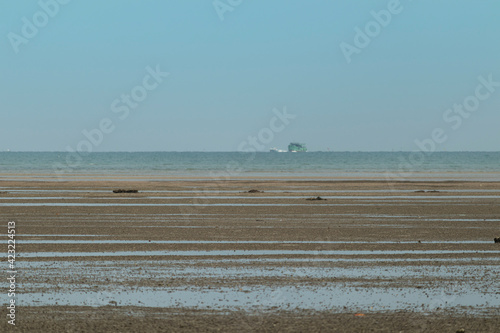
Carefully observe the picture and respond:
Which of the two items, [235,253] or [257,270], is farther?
[235,253]

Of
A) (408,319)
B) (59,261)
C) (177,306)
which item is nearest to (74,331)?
(177,306)

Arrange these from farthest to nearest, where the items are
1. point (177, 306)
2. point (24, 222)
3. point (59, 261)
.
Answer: point (24, 222)
point (59, 261)
point (177, 306)

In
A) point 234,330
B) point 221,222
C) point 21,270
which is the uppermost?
point 221,222

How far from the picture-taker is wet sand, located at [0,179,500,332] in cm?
1186

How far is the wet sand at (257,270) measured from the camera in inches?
467

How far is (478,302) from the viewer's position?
13.1 metres

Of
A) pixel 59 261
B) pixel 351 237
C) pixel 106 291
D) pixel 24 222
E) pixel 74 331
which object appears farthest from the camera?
pixel 24 222

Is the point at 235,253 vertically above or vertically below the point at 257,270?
above

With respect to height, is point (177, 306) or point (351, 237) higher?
point (351, 237)

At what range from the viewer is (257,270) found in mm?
16375

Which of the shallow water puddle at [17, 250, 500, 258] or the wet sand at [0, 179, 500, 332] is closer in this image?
the wet sand at [0, 179, 500, 332]

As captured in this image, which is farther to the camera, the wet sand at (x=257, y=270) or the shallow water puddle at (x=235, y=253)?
the shallow water puddle at (x=235, y=253)

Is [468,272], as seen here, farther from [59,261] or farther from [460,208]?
[460,208]

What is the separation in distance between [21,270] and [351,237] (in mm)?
10878
